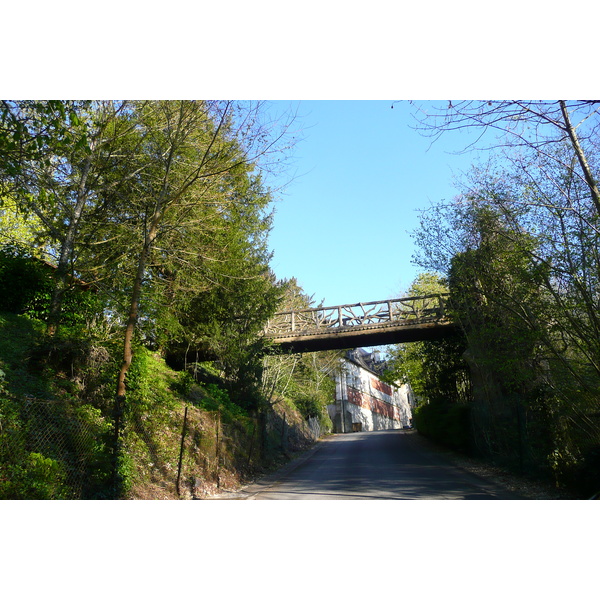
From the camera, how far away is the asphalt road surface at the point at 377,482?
902 cm

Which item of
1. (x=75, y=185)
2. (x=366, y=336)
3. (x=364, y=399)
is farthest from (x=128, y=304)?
(x=364, y=399)

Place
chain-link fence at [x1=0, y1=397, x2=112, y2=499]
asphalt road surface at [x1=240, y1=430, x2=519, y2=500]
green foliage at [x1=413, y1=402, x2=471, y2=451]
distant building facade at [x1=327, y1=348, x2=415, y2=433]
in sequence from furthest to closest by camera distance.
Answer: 1. distant building facade at [x1=327, y1=348, x2=415, y2=433]
2. green foliage at [x1=413, y1=402, x2=471, y2=451]
3. asphalt road surface at [x1=240, y1=430, x2=519, y2=500]
4. chain-link fence at [x1=0, y1=397, x2=112, y2=499]

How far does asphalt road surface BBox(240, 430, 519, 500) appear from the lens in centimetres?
902

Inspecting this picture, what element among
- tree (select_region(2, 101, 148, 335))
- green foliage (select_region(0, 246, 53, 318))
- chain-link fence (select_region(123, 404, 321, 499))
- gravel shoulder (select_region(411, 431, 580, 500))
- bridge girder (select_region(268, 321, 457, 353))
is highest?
tree (select_region(2, 101, 148, 335))

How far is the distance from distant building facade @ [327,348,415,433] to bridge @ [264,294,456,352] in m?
18.6

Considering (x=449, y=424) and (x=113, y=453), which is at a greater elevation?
(x=113, y=453)

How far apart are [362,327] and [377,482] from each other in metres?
9.43

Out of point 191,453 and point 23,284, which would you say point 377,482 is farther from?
point 23,284

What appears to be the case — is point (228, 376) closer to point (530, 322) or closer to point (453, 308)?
point (453, 308)

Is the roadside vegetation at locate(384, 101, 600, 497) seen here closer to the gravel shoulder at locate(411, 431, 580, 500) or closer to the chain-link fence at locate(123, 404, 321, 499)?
the gravel shoulder at locate(411, 431, 580, 500)

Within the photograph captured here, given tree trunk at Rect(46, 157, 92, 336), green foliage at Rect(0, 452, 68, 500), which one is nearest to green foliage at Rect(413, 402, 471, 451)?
tree trunk at Rect(46, 157, 92, 336)

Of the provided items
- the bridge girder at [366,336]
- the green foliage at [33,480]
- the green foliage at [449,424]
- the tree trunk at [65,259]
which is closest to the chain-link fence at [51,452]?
the green foliage at [33,480]

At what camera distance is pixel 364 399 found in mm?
54344

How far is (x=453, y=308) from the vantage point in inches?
654
